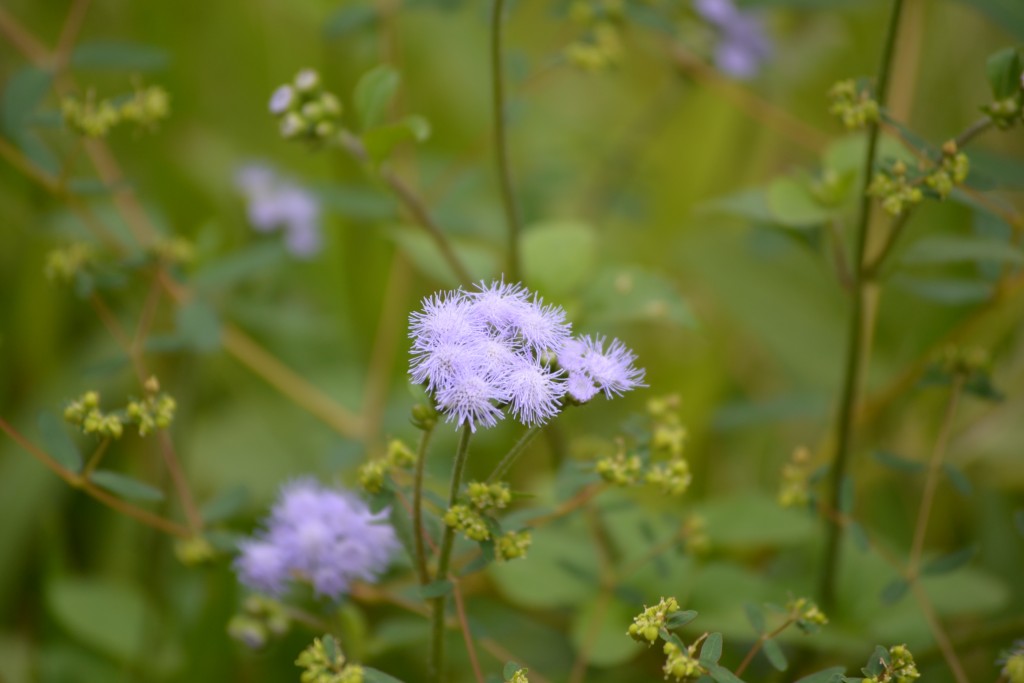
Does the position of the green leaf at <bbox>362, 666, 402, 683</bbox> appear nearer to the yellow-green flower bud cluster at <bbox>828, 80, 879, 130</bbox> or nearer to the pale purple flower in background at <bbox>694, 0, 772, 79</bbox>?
the yellow-green flower bud cluster at <bbox>828, 80, 879, 130</bbox>

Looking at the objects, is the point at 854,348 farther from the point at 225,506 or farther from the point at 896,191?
the point at 225,506

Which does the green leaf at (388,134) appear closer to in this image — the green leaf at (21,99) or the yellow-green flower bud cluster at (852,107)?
the yellow-green flower bud cluster at (852,107)

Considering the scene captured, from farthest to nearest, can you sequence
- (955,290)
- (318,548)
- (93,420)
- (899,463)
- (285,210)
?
(285,210), (955,290), (899,463), (318,548), (93,420)

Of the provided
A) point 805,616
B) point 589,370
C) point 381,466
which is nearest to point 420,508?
point 381,466

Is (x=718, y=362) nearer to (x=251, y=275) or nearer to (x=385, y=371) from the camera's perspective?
(x=385, y=371)

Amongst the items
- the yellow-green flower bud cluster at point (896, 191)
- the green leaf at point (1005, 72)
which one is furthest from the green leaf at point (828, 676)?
the green leaf at point (1005, 72)

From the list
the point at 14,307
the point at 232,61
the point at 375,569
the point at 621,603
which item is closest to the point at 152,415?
the point at 375,569
